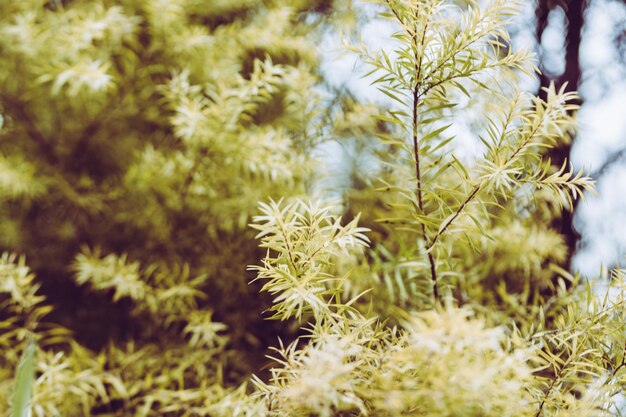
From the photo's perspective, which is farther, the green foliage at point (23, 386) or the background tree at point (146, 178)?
the background tree at point (146, 178)

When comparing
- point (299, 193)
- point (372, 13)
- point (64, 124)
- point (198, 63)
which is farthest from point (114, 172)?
point (372, 13)

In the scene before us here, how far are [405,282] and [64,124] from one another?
841 millimetres

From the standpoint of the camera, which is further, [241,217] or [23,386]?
[241,217]

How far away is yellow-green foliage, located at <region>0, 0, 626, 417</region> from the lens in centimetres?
36

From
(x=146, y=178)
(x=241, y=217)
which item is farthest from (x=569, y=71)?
(x=146, y=178)

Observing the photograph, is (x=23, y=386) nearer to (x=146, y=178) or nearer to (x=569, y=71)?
(x=146, y=178)

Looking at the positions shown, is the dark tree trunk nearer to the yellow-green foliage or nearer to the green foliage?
the yellow-green foliage

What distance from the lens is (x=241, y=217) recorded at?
2.62ft

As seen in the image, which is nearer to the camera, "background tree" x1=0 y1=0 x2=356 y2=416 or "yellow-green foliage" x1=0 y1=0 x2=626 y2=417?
"yellow-green foliage" x1=0 y1=0 x2=626 y2=417

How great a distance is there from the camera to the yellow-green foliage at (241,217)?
365 mm

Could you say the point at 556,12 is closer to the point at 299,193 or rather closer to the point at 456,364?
the point at 299,193

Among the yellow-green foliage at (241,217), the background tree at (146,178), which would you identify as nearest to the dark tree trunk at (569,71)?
the yellow-green foliage at (241,217)

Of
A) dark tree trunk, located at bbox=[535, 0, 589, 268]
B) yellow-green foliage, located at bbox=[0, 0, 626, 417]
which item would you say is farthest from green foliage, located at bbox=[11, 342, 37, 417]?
dark tree trunk, located at bbox=[535, 0, 589, 268]

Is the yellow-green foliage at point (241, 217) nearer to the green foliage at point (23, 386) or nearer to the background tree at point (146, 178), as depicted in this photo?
the background tree at point (146, 178)
